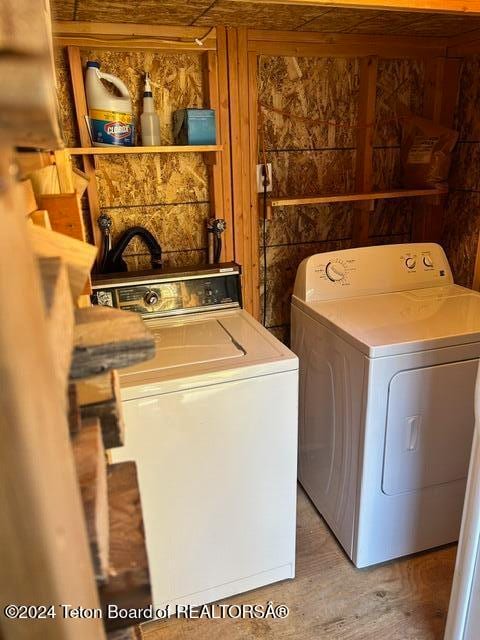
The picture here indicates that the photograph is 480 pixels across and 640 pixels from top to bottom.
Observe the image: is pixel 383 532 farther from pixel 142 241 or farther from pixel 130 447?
pixel 142 241

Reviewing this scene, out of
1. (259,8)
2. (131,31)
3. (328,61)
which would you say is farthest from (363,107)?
(131,31)

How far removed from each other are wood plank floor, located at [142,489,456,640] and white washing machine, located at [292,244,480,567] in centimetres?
7

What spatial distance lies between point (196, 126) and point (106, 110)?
36cm

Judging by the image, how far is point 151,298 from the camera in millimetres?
2006

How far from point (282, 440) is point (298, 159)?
4.47ft

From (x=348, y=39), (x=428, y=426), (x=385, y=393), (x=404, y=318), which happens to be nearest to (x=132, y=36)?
(x=348, y=39)

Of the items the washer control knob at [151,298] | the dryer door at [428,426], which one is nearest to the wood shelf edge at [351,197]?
the washer control knob at [151,298]

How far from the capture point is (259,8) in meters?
1.75

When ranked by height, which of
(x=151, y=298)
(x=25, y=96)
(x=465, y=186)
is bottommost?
(x=151, y=298)

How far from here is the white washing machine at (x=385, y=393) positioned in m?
1.75

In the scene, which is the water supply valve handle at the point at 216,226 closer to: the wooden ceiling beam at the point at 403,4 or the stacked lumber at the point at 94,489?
the wooden ceiling beam at the point at 403,4

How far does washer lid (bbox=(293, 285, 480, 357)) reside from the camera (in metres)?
1.72

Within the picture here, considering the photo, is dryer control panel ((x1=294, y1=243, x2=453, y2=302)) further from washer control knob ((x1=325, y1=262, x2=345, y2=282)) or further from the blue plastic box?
the blue plastic box

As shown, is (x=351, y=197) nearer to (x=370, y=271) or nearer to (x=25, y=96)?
(x=370, y=271)
